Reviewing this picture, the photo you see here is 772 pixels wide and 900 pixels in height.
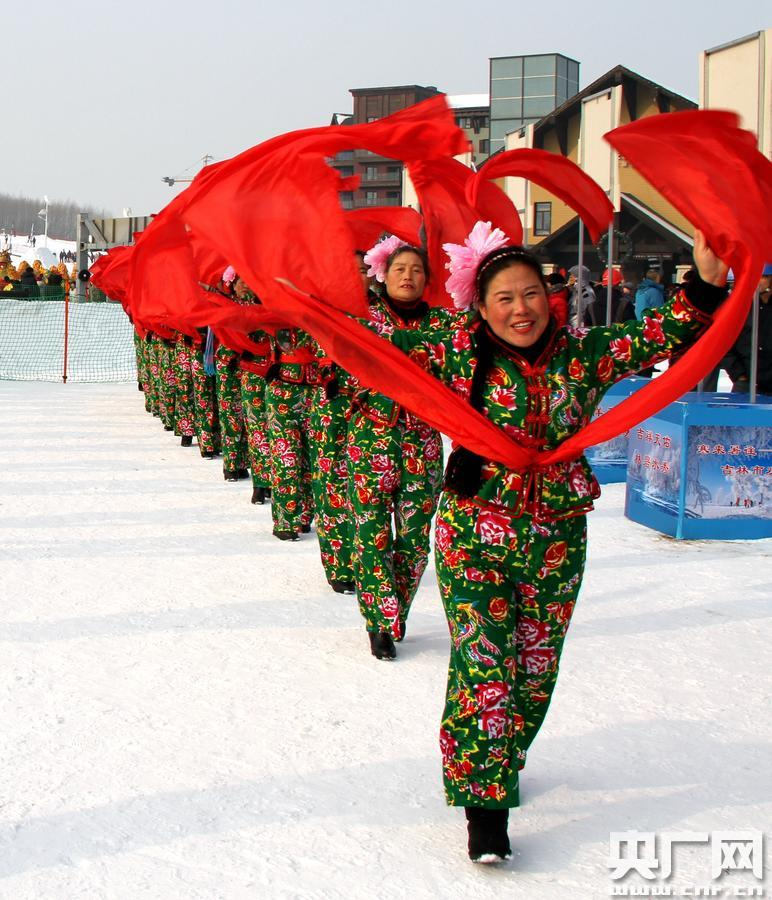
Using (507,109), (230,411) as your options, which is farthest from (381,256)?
(507,109)

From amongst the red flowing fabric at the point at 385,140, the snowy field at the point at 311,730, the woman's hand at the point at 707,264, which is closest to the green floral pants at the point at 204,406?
the snowy field at the point at 311,730

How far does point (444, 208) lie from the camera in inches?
256

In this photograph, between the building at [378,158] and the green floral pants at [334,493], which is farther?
the building at [378,158]

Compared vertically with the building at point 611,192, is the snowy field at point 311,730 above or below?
below

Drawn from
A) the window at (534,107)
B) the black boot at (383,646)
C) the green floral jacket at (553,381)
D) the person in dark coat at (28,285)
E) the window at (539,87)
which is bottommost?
the black boot at (383,646)

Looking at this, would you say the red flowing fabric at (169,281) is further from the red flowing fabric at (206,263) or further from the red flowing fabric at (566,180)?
the red flowing fabric at (566,180)

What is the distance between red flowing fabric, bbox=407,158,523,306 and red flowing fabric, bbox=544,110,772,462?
2.45 m

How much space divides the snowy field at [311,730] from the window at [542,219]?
79.0 ft

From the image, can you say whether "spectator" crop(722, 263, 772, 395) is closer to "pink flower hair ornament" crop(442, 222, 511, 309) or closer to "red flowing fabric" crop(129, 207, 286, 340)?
"red flowing fabric" crop(129, 207, 286, 340)

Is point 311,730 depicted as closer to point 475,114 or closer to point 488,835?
point 488,835

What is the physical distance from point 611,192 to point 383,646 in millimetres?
19374

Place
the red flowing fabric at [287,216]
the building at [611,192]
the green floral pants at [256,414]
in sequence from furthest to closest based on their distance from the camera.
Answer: the building at [611,192], the green floral pants at [256,414], the red flowing fabric at [287,216]

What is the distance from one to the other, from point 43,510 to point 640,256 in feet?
60.1

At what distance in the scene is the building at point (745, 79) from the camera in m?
18.0
